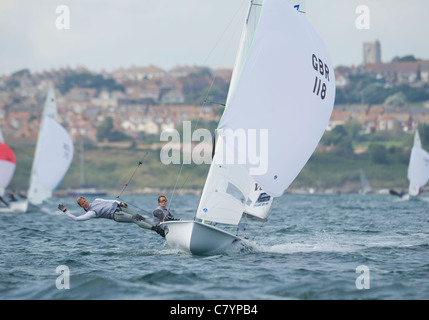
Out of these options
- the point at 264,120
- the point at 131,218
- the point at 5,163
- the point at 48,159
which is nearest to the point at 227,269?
the point at 131,218

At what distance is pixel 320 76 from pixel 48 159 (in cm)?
2479

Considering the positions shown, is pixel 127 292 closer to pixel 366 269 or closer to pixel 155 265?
pixel 155 265

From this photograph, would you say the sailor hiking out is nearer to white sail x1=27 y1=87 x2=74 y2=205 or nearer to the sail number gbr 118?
the sail number gbr 118

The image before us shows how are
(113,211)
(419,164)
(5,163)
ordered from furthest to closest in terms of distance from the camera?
1. (419,164)
2. (5,163)
3. (113,211)

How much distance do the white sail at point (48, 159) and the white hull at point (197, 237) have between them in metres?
23.9

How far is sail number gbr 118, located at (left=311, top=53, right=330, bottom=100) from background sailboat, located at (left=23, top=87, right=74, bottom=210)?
80.3 ft

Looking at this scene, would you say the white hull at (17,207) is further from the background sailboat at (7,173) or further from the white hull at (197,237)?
the white hull at (197,237)

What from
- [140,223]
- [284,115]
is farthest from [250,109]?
[140,223]

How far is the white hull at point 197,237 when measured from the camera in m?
14.5

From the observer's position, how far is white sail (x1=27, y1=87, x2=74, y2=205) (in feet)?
125

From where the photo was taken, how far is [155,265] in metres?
14.4

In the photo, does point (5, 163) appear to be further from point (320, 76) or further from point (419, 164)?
point (419, 164)

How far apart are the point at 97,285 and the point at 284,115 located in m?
4.83

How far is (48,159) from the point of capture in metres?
38.0
